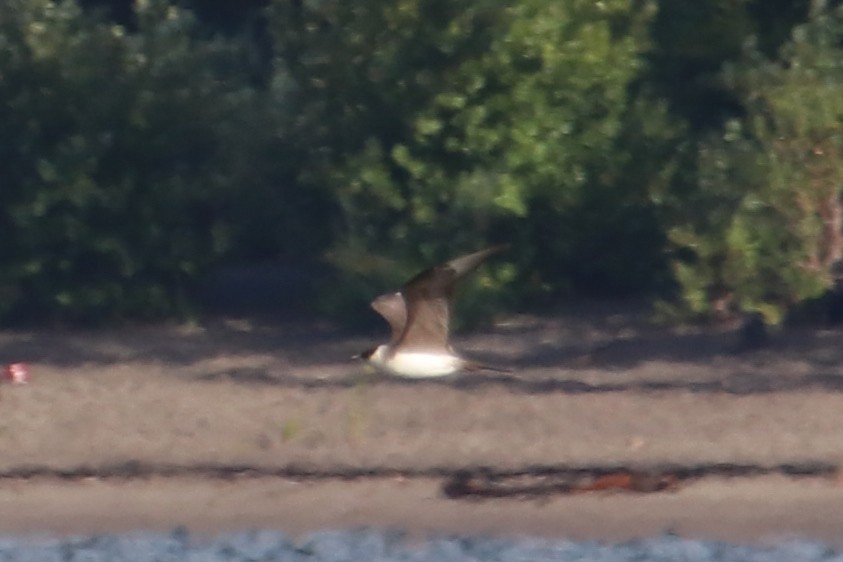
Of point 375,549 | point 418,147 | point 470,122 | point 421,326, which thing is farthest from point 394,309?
point 418,147

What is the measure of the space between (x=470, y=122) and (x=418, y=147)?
0.55 m

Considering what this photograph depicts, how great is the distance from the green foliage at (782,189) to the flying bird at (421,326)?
13.6ft

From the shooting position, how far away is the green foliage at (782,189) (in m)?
11.1

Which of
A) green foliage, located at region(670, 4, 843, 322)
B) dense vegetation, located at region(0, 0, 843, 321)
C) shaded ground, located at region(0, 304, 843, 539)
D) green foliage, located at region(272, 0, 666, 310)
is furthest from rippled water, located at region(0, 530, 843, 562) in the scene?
green foliage, located at region(272, 0, 666, 310)

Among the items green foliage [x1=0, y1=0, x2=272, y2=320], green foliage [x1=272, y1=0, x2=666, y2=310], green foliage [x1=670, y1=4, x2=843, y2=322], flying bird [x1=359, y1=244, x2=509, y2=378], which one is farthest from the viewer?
green foliage [x1=0, y1=0, x2=272, y2=320]

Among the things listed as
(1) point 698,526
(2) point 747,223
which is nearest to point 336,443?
(1) point 698,526

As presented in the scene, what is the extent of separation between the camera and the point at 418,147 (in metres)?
13.1

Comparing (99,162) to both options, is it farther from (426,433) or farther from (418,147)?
(426,433)

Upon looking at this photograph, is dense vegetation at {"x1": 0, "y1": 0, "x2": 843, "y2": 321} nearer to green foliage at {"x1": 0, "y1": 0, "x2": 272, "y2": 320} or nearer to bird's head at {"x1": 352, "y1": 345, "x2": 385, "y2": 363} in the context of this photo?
green foliage at {"x1": 0, "y1": 0, "x2": 272, "y2": 320}

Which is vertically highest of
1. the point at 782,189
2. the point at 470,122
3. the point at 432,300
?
the point at 470,122

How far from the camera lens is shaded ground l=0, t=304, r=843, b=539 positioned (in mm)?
8516

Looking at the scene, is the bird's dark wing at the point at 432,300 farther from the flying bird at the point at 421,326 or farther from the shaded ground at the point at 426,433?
the shaded ground at the point at 426,433

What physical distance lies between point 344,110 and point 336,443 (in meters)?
4.38

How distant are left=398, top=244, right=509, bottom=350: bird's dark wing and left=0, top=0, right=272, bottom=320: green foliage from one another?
7192mm
